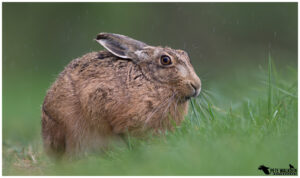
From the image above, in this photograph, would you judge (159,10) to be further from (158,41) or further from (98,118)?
(98,118)

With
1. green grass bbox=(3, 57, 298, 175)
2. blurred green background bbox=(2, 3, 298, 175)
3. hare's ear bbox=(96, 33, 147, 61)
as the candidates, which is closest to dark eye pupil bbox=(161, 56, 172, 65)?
hare's ear bbox=(96, 33, 147, 61)

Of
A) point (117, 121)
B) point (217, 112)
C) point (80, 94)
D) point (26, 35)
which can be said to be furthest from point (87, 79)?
point (26, 35)

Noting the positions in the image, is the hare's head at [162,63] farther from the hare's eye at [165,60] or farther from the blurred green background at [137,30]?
the blurred green background at [137,30]

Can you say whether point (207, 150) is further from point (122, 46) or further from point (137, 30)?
point (137, 30)

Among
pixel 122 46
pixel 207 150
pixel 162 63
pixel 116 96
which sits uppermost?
pixel 122 46

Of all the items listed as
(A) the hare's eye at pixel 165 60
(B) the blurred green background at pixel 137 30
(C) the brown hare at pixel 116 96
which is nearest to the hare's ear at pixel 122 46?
(C) the brown hare at pixel 116 96

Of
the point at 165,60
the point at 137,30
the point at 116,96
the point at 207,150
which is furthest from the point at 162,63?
the point at 137,30

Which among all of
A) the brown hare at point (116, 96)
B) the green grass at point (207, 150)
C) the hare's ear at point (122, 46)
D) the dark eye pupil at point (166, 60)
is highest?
the hare's ear at point (122, 46)
